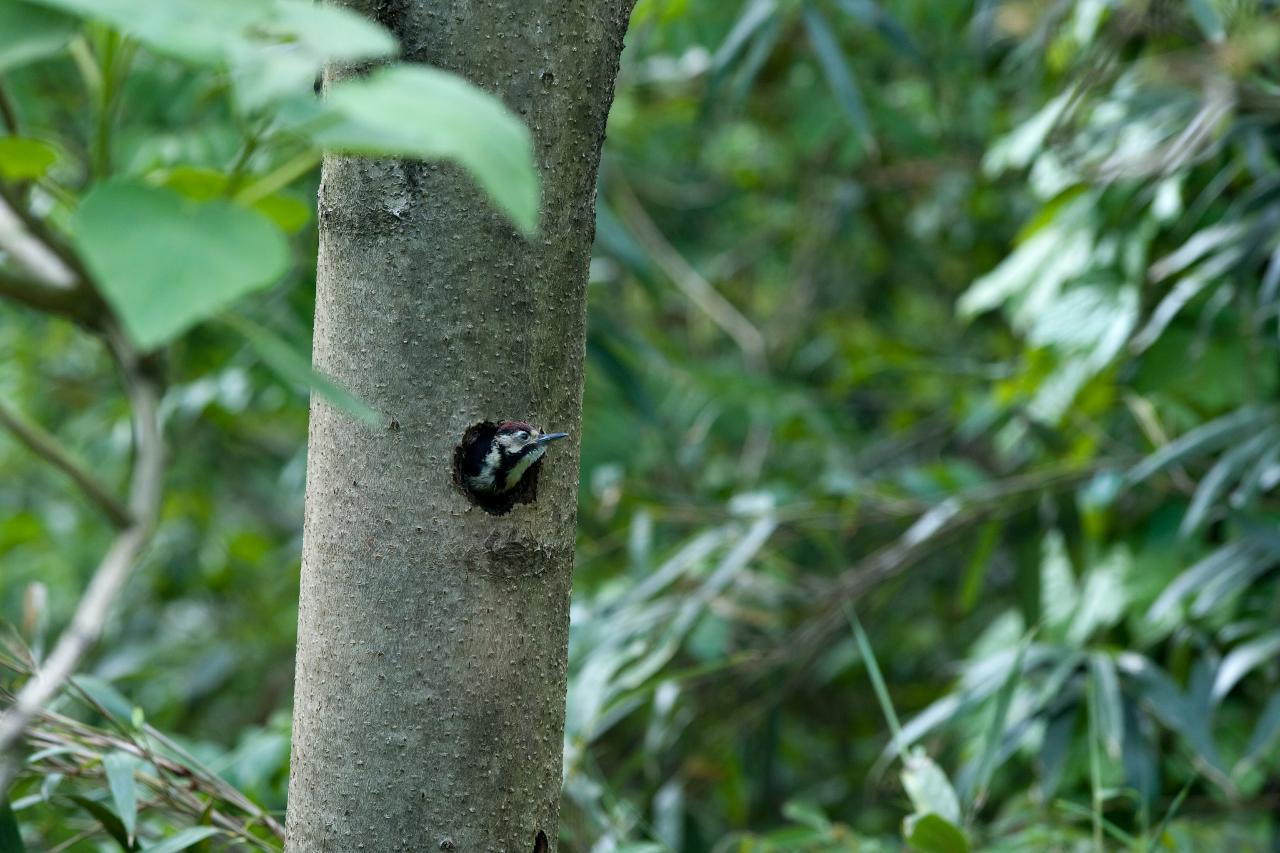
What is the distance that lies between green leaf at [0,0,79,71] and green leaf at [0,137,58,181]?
0.13ft

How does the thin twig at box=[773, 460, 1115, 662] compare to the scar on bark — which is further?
the thin twig at box=[773, 460, 1115, 662]

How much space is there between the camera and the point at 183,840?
0.87 m

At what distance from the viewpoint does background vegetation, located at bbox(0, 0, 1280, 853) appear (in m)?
1.12

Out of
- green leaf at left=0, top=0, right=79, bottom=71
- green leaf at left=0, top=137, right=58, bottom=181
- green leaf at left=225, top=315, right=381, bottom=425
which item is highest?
green leaf at left=0, top=0, right=79, bottom=71

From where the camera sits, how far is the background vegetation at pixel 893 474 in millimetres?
1124

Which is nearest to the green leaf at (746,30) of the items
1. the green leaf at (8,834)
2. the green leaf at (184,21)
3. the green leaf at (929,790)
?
the green leaf at (929,790)

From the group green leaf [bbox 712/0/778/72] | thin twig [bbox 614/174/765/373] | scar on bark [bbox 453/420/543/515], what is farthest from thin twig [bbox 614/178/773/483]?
scar on bark [bbox 453/420/543/515]

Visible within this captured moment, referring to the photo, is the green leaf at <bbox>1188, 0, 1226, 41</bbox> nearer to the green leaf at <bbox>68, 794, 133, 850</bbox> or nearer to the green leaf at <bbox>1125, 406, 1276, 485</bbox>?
the green leaf at <bbox>1125, 406, 1276, 485</bbox>

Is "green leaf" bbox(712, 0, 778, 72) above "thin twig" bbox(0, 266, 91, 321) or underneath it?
above

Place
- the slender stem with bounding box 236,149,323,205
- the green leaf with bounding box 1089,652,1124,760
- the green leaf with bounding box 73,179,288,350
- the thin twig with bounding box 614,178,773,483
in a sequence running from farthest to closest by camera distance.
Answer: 1. the thin twig with bounding box 614,178,773,483
2. the green leaf with bounding box 1089,652,1124,760
3. the slender stem with bounding box 236,149,323,205
4. the green leaf with bounding box 73,179,288,350

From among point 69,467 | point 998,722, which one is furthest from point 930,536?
point 69,467

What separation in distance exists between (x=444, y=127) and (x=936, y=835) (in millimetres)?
779

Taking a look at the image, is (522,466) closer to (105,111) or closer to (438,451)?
(438,451)

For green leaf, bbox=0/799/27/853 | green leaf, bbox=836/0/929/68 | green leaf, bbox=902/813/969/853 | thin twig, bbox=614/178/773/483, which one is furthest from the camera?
thin twig, bbox=614/178/773/483
